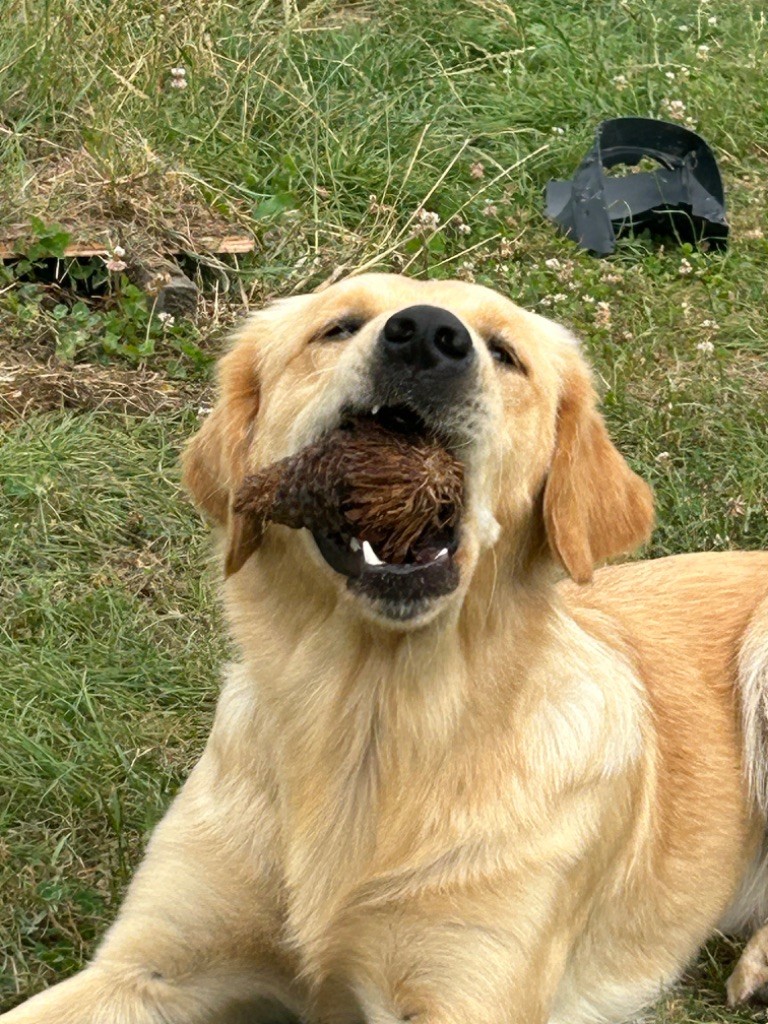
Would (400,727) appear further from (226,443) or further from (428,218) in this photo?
(428,218)

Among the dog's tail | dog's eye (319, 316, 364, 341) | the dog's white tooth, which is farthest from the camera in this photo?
the dog's tail

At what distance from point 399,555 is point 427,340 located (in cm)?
42

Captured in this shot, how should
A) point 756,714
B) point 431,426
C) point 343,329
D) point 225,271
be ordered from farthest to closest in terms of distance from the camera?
point 225,271 < point 756,714 < point 343,329 < point 431,426

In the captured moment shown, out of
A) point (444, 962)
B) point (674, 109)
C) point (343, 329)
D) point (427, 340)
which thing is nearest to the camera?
point (427, 340)

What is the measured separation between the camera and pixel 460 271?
6.05 meters

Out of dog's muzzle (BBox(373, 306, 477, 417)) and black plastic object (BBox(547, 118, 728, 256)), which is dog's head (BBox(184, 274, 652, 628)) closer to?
dog's muzzle (BBox(373, 306, 477, 417))


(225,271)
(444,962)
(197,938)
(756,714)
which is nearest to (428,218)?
(225,271)

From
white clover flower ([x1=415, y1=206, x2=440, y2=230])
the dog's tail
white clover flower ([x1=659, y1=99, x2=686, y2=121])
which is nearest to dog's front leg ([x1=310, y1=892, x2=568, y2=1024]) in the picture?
the dog's tail

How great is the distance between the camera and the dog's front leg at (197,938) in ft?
10.9

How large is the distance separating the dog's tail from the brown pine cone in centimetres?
133

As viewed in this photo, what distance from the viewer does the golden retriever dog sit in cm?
311

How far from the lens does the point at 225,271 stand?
19.8 ft

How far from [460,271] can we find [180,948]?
11.0 feet

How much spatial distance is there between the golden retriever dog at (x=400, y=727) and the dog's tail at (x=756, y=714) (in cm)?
50
